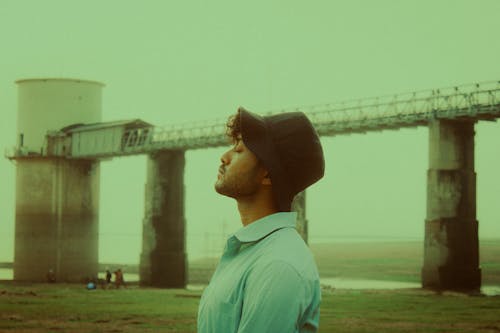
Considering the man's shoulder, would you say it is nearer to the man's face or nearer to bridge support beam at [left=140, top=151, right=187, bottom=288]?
the man's face

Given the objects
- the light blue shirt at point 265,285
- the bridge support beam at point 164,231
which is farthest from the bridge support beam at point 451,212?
the light blue shirt at point 265,285

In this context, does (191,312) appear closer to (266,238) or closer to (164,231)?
(266,238)

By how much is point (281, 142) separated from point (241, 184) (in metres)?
0.26

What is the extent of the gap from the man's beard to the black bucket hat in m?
0.08

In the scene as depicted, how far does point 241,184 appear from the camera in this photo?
157 inches

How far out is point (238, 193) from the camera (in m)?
4.03

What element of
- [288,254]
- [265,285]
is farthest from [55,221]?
[265,285]

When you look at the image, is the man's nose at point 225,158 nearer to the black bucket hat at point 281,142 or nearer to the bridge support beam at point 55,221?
the black bucket hat at point 281,142

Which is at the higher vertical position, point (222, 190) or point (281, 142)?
point (281, 142)

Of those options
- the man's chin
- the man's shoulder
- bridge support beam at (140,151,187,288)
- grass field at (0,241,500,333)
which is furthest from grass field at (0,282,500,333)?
the man's shoulder

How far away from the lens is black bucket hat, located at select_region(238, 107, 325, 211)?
154 inches

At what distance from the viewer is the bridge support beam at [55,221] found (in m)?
70.8

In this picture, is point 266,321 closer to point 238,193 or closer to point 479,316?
point 238,193

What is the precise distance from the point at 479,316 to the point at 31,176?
5037 centimetres
